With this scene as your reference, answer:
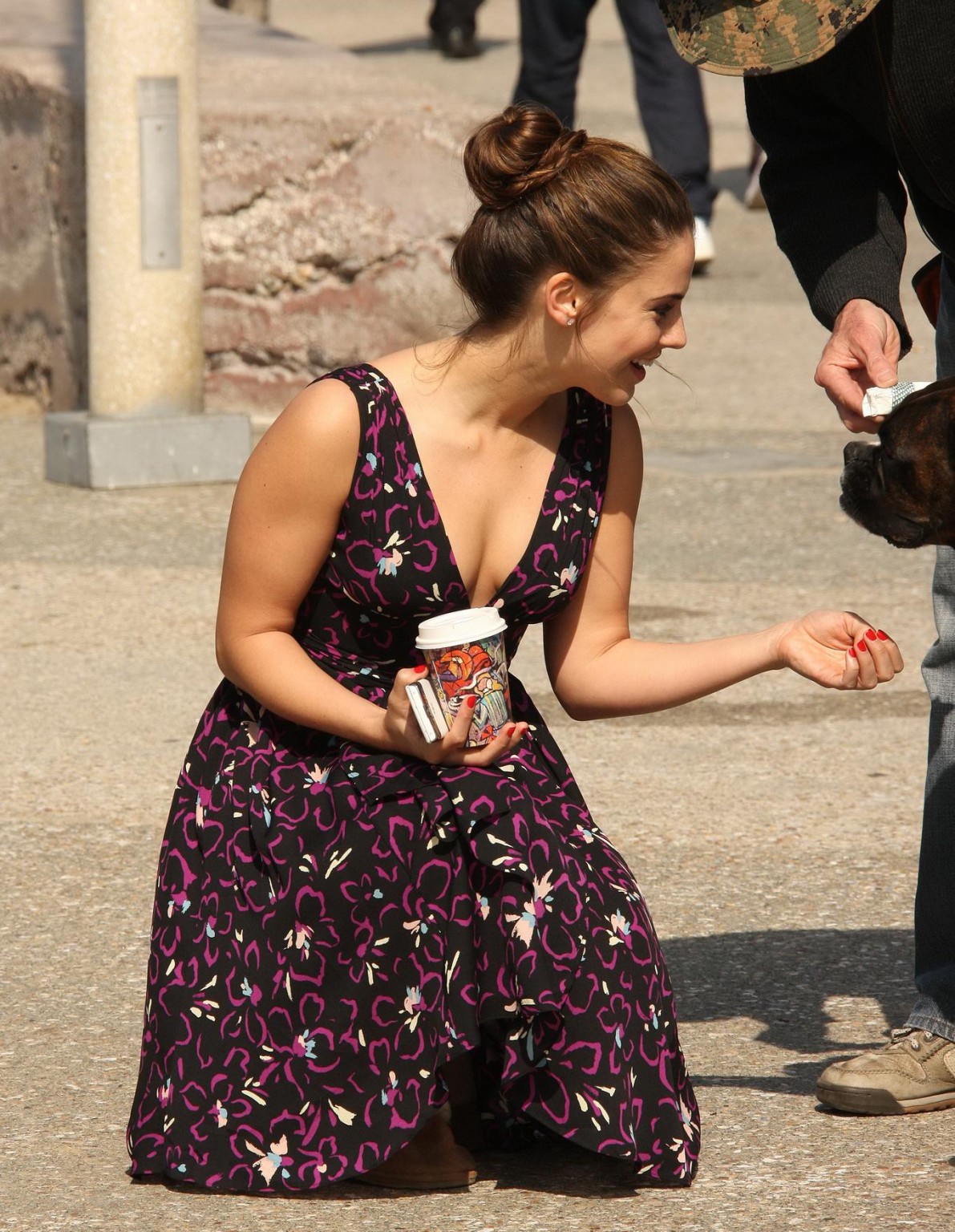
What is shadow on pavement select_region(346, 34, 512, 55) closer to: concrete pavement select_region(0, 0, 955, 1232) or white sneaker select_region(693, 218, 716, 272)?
white sneaker select_region(693, 218, 716, 272)

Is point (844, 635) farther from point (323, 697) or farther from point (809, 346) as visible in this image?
point (809, 346)

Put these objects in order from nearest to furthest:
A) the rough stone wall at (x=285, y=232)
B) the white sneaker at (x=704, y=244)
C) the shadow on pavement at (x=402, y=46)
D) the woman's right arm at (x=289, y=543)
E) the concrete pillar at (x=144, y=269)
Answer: the woman's right arm at (x=289, y=543), the concrete pillar at (x=144, y=269), the rough stone wall at (x=285, y=232), the white sneaker at (x=704, y=244), the shadow on pavement at (x=402, y=46)

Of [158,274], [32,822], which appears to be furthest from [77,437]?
[32,822]

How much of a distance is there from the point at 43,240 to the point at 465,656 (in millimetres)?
6627

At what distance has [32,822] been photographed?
4699mm

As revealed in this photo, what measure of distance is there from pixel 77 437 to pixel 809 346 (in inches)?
172

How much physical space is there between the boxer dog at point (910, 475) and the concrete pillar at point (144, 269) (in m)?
4.69

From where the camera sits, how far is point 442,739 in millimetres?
2951

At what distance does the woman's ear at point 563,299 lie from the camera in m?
3.17

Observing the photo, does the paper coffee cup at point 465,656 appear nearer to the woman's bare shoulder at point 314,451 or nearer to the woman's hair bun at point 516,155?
the woman's bare shoulder at point 314,451

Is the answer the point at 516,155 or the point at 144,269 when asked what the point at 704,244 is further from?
the point at 516,155

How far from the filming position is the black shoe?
19500mm

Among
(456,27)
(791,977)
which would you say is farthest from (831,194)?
(456,27)

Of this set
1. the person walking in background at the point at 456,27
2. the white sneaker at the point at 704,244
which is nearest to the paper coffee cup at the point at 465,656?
the white sneaker at the point at 704,244
